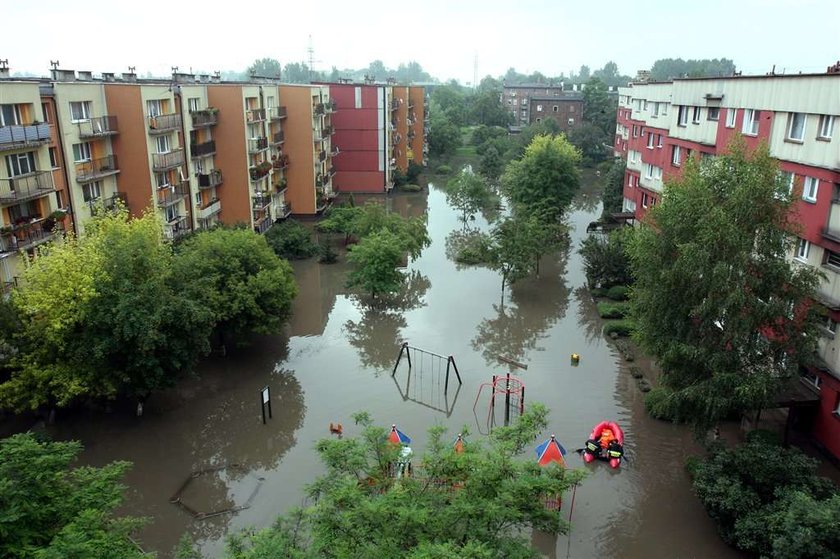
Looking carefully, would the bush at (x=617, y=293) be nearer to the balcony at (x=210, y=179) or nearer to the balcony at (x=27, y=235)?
the balcony at (x=210, y=179)

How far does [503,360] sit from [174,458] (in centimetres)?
1359

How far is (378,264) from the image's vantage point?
Answer: 3119 centimetres

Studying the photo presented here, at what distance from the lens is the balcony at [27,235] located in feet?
75.5

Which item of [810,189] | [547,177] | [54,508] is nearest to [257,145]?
[547,177]

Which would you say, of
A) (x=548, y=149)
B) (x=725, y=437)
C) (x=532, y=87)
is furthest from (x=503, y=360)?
(x=532, y=87)

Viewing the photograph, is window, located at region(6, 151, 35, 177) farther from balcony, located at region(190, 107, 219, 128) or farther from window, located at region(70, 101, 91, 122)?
balcony, located at region(190, 107, 219, 128)

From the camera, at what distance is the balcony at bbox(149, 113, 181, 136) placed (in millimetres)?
31688

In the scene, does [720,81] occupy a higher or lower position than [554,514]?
higher

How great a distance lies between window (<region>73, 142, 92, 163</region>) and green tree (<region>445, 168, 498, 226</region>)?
28.4m

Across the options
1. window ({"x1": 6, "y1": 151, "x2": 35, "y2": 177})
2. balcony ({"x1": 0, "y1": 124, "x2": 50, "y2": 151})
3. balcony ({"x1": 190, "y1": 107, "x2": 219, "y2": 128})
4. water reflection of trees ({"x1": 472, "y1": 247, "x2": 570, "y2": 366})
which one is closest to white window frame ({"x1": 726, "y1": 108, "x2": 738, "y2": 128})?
water reflection of trees ({"x1": 472, "y1": 247, "x2": 570, "y2": 366})

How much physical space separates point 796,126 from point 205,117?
31.6m

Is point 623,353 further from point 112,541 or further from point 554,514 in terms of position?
point 112,541

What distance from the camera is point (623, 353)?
2706cm

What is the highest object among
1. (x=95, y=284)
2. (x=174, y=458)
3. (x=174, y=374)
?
(x=95, y=284)
